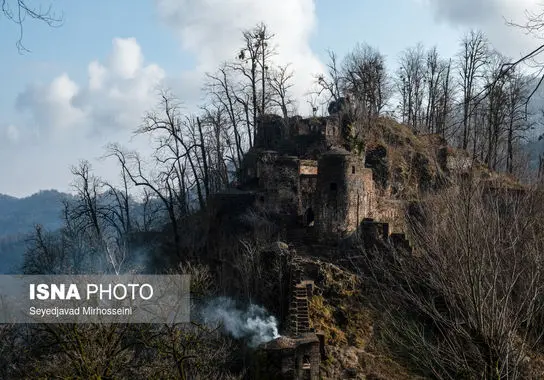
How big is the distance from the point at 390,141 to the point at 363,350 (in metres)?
19.1

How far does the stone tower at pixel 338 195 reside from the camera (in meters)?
23.1

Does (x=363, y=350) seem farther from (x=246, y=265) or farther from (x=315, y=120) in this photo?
(x=315, y=120)

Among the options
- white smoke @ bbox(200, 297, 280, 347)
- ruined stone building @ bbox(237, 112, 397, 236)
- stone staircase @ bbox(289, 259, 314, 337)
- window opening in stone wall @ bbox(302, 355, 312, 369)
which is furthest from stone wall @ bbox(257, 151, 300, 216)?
window opening in stone wall @ bbox(302, 355, 312, 369)

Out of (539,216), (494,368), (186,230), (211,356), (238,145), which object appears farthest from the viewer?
(238,145)

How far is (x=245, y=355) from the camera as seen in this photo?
1817cm

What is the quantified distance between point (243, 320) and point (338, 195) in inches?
284

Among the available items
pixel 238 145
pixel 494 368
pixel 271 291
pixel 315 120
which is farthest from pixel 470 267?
pixel 238 145

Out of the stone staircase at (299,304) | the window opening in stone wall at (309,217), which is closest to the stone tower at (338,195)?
the window opening in stone wall at (309,217)

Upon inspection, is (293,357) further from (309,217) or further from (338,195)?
(309,217)

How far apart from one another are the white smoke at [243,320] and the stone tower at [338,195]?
5342 millimetres

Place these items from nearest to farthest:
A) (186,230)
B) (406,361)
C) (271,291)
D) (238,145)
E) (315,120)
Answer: (406,361)
(271,291)
(186,230)
(315,120)
(238,145)

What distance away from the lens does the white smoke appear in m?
18.4

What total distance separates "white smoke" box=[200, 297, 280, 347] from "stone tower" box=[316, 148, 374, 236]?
5.34 metres

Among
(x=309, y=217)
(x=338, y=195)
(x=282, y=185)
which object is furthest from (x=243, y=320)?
(x=282, y=185)
